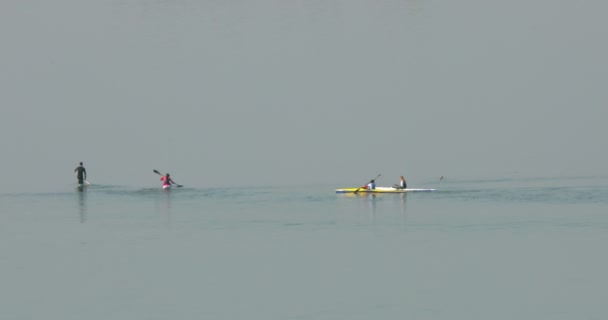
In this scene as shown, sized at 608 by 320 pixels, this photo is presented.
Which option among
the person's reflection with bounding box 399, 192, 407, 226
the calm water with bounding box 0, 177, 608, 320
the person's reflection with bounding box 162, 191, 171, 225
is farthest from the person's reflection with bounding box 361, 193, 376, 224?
the person's reflection with bounding box 162, 191, 171, 225

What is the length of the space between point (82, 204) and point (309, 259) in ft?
92.1

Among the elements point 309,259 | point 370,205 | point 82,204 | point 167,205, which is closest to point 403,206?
point 370,205

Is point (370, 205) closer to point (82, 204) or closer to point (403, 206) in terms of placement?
point (403, 206)

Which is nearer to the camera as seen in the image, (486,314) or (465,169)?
(486,314)

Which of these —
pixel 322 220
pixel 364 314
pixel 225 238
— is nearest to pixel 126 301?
pixel 364 314

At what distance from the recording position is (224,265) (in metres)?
33.2

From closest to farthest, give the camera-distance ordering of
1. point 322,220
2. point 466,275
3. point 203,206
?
point 466,275 → point 322,220 → point 203,206

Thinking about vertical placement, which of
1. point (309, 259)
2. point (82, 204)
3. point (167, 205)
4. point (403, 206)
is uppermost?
point (82, 204)

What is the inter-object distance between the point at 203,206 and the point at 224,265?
2357 cm

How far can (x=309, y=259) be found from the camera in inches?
1345

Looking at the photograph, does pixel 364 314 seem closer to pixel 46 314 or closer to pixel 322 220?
pixel 46 314

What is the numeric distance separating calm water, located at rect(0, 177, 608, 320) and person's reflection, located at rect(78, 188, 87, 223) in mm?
313

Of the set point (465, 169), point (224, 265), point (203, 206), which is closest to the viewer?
point (224, 265)

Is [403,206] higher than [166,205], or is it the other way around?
[166,205]
